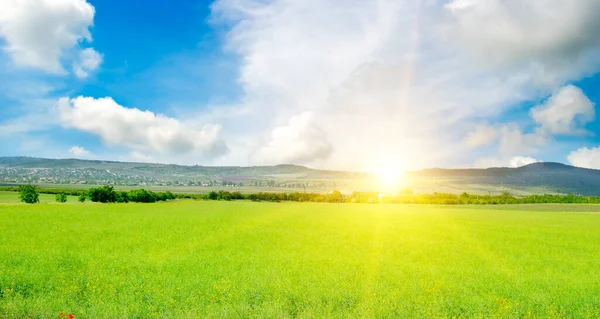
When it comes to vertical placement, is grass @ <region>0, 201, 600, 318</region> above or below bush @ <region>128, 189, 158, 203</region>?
above

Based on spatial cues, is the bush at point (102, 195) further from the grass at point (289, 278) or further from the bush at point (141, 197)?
the grass at point (289, 278)

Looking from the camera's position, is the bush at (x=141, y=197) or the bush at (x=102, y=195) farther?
the bush at (x=141, y=197)

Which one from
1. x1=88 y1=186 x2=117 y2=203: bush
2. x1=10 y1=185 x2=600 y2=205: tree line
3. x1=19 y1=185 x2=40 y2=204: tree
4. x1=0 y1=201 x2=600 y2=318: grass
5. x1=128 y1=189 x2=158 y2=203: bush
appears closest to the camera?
x1=0 y1=201 x2=600 y2=318: grass

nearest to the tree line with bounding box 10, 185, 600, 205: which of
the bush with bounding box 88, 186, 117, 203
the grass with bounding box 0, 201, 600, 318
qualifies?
the bush with bounding box 88, 186, 117, 203

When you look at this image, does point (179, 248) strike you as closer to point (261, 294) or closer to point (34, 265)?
point (34, 265)

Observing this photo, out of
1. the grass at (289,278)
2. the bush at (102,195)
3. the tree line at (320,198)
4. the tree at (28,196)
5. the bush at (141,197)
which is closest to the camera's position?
the grass at (289,278)

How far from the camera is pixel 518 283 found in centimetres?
1936

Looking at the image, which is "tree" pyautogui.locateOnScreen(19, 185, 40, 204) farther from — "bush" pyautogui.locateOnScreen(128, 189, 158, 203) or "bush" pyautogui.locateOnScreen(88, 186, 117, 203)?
"bush" pyautogui.locateOnScreen(128, 189, 158, 203)

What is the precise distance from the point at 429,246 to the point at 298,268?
55.1 ft

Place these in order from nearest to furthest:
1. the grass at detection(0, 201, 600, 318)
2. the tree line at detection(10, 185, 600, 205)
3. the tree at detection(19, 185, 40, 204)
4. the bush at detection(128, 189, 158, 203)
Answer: the grass at detection(0, 201, 600, 318)
the tree at detection(19, 185, 40, 204)
the tree line at detection(10, 185, 600, 205)
the bush at detection(128, 189, 158, 203)

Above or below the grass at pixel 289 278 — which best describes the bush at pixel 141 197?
below

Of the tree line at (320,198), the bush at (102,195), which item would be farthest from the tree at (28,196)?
the bush at (102,195)

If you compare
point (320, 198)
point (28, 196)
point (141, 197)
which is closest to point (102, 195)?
point (141, 197)

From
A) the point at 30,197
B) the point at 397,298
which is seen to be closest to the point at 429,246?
the point at 397,298
